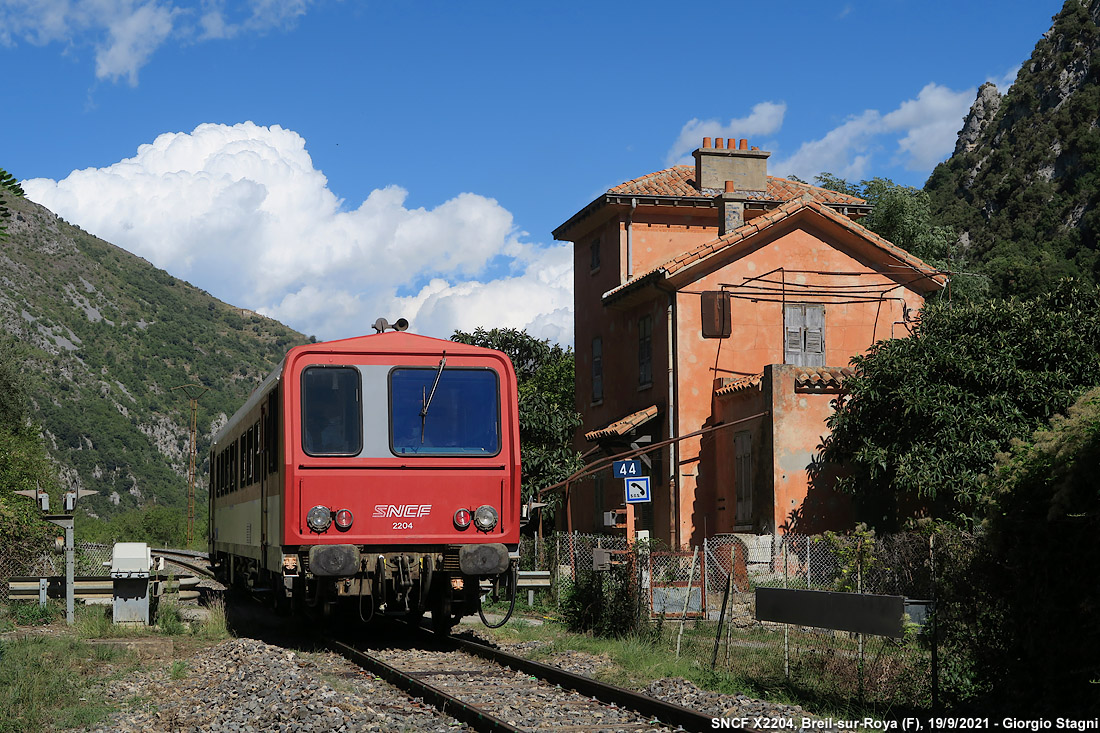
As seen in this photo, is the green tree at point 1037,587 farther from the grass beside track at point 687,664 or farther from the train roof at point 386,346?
the train roof at point 386,346

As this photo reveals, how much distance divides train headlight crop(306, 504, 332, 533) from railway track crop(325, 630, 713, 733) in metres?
1.33

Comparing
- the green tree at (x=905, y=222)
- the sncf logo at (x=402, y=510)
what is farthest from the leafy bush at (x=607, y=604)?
the green tree at (x=905, y=222)

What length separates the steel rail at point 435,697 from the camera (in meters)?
8.11

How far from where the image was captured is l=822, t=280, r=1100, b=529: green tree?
19.6 m

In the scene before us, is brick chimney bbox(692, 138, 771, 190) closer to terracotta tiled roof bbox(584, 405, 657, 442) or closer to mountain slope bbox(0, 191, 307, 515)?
terracotta tiled roof bbox(584, 405, 657, 442)

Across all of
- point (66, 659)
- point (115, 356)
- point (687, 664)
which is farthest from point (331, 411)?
point (115, 356)

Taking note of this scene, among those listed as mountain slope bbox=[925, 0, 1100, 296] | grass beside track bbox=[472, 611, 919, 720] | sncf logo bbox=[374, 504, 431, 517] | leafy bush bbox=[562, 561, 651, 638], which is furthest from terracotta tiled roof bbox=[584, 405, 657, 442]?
mountain slope bbox=[925, 0, 1100, 296]

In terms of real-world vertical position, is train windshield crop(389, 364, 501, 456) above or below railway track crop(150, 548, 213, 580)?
above

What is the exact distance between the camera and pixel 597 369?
103 ft

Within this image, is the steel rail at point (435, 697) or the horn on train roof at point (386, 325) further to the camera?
the horn on train roof at point (386, 325)

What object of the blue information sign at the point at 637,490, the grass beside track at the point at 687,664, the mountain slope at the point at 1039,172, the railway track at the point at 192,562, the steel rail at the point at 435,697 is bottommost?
the railway track at the point at 192,562

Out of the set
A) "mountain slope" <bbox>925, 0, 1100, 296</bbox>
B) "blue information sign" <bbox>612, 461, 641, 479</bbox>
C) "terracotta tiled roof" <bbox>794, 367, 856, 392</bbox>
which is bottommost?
"blue information sign" <bbox>612, 461, 641, 479</bbox>

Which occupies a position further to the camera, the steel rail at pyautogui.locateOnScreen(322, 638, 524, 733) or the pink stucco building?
the pink stucco building

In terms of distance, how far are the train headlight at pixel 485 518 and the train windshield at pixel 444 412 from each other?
579mm
